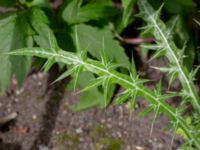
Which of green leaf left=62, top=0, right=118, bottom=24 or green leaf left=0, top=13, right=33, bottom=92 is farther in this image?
green leaf left=62, top=0, right=118, bottom=24

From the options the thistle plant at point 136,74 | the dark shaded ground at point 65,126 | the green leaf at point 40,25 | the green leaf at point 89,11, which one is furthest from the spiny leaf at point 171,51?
A: the dark shaded ground at point 65,126

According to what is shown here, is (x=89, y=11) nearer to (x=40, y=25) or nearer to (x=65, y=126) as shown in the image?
(x=40, y=25)

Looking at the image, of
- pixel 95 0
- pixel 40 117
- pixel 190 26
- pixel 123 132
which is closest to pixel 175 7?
pixel 190 26

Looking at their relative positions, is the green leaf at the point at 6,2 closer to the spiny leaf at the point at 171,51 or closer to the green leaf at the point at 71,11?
the green leaf at the point at 71,11

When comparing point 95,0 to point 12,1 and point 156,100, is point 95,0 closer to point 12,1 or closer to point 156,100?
point 12,1

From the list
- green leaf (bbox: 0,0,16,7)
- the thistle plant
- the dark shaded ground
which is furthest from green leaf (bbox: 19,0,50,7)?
the dark shaded ground

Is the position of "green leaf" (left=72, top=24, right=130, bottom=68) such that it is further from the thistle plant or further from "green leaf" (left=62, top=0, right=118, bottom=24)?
the thistle plant

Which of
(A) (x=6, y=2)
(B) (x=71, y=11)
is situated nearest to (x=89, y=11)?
(B) (x=71, y=11)
